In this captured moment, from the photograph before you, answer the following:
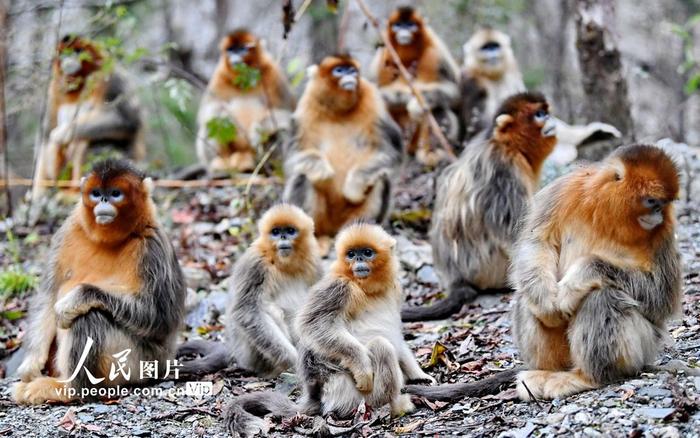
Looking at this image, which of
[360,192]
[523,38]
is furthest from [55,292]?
[523,38]

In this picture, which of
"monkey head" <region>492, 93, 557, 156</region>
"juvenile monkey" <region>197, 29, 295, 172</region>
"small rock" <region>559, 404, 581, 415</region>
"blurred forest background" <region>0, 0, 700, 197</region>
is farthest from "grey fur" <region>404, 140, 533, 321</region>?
"blurred forest background" <region>0, 0, 700, 197</region>

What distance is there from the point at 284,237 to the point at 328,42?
243 inches

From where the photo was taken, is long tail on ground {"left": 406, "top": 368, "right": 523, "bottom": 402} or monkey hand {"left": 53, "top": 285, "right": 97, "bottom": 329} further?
monkey hand {"left": 53, "top": 285, "right": 97, "bottom": 329}

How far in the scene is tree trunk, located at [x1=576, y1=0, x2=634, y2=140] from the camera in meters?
6.79

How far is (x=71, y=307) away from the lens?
428 cm

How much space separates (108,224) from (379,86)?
4.42 metres

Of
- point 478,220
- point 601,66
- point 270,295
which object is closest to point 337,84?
point 478,220

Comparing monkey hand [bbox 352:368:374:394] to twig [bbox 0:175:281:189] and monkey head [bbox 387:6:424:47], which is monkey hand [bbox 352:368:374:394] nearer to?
twig [bbox 0:175:281:189]

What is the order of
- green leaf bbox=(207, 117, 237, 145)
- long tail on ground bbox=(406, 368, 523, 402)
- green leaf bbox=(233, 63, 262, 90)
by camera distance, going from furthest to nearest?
green leaf bbox=(207, 117, 237, 145) < green leaf bbox=(233, 63, 262, 90) < long tail on ground bbox=(406, 368, 523, 402)

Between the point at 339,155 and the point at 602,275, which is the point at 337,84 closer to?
the point at 339,155

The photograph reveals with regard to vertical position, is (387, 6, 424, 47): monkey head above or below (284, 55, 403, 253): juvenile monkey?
above

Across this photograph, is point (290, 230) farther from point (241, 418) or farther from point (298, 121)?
point (298, 121)

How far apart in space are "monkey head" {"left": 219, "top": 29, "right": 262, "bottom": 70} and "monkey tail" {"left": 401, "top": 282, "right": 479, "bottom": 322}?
3280mm

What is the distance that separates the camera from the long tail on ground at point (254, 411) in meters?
3.75
